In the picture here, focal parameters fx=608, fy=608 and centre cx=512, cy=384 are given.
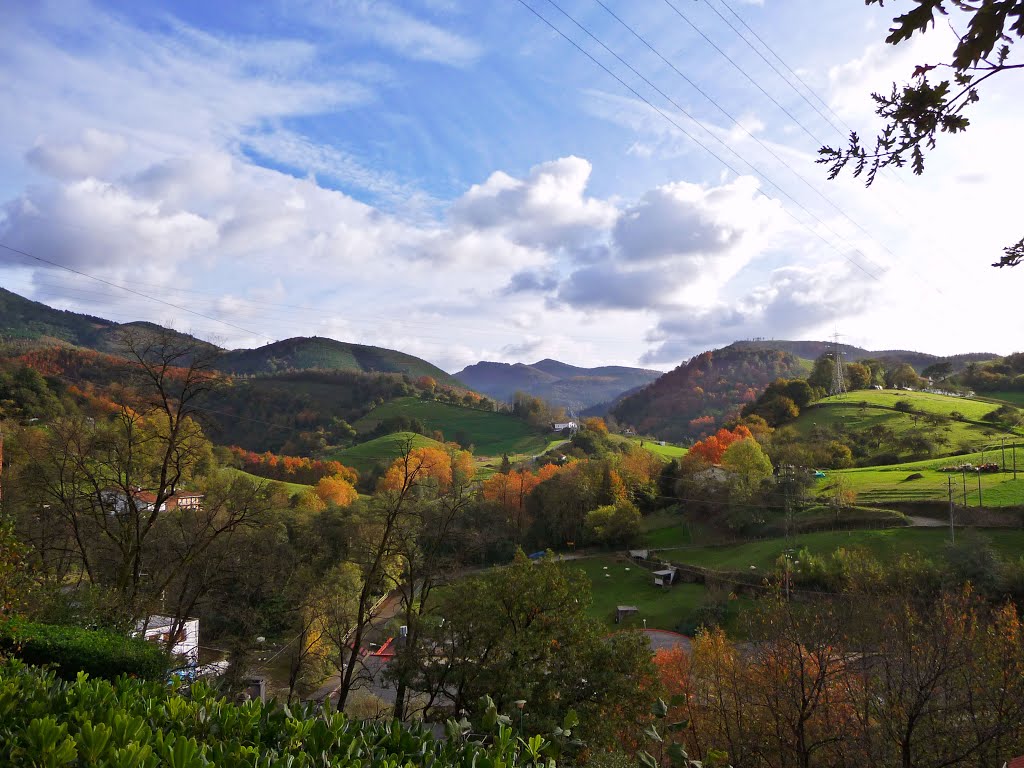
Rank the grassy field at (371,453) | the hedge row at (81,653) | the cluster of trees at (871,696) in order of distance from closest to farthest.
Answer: the hedge row at (81,653)
the cluster of trees at (871,696)
the grassy field at (371,453)

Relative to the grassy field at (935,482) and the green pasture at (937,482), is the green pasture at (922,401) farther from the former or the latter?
the grassy field at (935,482)

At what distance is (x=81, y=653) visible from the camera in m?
10.8

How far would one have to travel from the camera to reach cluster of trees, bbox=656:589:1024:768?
12.7 metres

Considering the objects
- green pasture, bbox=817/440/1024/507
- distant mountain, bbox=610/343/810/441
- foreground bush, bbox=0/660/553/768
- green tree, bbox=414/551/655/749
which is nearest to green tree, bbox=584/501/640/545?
green pasture, bbox=817/440/1024/507

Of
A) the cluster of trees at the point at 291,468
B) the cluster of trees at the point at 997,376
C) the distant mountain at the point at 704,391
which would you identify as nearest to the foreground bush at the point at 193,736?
the cluster of trees at the point at 291,468

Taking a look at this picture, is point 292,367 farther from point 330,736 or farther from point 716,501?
point 330,736

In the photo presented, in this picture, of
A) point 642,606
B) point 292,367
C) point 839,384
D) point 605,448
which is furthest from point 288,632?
point 292,367

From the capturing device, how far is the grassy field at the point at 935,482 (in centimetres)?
3994

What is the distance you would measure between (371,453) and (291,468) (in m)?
15.2

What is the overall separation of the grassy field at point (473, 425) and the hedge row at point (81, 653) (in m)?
86.3

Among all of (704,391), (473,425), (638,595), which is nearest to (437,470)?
(638,595)

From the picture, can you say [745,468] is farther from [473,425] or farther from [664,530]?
[473,425]

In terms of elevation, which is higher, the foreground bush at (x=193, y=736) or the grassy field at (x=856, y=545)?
the foreground bush at (x=193, y=736)

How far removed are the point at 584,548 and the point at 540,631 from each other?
4093 cm
